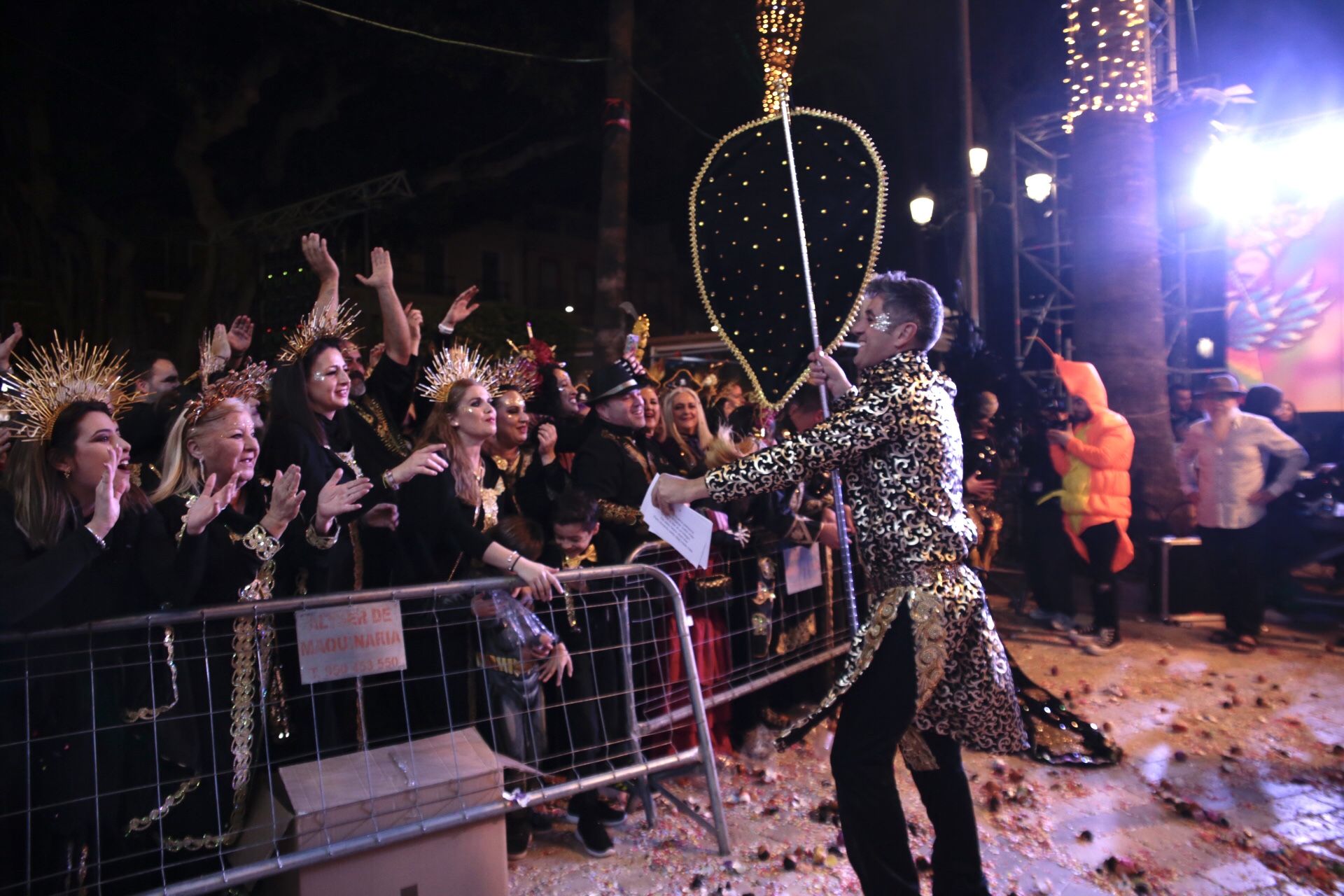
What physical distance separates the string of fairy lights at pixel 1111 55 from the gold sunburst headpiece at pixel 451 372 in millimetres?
8121

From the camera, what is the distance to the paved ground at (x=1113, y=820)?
3.55 metres

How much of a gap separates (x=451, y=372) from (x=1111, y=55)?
8.56 metres

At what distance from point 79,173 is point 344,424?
15.4m

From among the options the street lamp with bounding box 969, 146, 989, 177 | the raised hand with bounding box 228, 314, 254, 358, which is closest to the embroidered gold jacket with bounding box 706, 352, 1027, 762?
the raised hand with bounding box 228, 314, 254, 358

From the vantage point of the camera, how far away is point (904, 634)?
112 inches

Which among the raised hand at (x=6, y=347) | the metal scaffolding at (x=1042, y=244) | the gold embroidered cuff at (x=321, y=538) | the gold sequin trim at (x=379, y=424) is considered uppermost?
the metal scaffolding at (x=1042, y=244)

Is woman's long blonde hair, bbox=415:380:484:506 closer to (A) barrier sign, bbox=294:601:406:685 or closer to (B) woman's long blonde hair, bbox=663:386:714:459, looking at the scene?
(A) barrier sign, bbox=294:601:406:685

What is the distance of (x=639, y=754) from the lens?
379 centimetres

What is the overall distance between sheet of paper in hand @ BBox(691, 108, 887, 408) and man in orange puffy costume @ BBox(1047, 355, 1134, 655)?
455cm

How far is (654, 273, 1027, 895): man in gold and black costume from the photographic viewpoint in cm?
281

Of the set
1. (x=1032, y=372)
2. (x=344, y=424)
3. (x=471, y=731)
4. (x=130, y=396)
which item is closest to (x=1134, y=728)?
(x=471, y=731)

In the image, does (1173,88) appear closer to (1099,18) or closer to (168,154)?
(1099,18)

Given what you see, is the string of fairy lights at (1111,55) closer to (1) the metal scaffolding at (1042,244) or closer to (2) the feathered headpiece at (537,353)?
(1) the metal scaffolding at (1042,244)

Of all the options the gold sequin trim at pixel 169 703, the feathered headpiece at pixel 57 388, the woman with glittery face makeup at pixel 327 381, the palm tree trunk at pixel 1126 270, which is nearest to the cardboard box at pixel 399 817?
the gold sequin trim at pixel 169 703
